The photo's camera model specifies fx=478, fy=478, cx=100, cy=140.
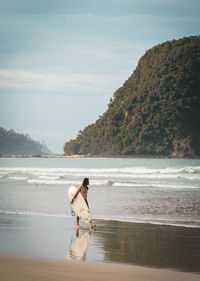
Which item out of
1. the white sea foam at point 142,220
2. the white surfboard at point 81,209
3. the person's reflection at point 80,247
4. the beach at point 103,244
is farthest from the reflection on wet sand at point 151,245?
the white sea foam at point 142,220

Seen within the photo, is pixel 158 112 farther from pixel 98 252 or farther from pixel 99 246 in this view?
pixel 98 252

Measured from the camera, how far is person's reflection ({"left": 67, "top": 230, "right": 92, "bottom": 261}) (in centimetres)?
779

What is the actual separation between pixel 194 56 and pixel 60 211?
120 m

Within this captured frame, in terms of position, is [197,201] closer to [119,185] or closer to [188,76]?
[119,185]

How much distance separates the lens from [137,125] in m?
126

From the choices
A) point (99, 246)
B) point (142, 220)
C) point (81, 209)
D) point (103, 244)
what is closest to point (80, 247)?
point (99, 246)

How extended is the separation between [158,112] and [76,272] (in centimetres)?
11873

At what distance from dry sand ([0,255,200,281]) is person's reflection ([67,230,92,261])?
57cm

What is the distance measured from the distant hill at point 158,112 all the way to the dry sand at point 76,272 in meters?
111

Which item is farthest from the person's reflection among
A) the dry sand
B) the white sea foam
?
the white sea foam

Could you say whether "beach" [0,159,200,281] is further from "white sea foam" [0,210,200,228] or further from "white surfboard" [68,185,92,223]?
"white surfboard" [68,185,92,223]

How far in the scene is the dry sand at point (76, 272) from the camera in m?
6.21

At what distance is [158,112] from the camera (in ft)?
406

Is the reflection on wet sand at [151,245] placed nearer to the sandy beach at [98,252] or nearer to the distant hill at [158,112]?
the sandy beach at [98,252]
